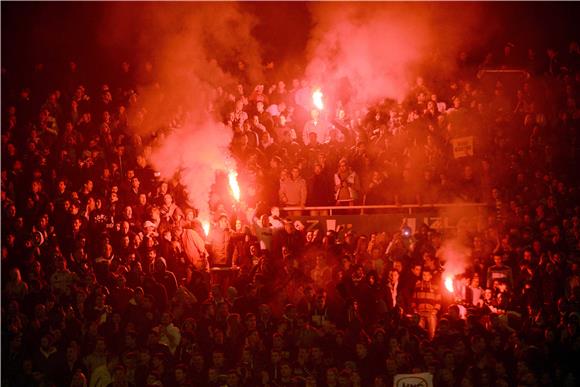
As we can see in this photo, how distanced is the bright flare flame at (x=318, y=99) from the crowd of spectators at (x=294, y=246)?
83 mm

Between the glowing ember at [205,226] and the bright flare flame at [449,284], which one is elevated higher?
the glowing ember at [205,226]

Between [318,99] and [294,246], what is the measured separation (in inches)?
57.3

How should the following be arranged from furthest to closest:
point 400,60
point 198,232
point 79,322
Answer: point 400,60, point 198,232, point 79,322

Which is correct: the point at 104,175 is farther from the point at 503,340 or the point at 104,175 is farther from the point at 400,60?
the point at 503,340

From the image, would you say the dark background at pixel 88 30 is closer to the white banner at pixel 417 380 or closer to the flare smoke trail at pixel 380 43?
the flare smoke trail at pixel 380 43

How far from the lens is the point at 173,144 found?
608 centimetres

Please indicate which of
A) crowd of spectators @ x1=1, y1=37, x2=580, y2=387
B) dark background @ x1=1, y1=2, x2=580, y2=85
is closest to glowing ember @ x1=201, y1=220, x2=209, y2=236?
crowd of spectators @ x1=1, y1=37, x2=580, y2=387

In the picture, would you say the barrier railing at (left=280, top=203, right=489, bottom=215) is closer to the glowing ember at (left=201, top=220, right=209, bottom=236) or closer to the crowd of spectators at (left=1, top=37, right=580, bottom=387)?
the crowd of spectators at (left=1, top=37, right=580, bottom=387)

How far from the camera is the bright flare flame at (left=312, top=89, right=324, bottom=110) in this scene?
6.27 metres

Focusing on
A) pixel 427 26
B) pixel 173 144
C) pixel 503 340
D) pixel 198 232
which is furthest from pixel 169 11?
pixel 503 340

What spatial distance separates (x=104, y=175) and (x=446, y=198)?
10.3 feet

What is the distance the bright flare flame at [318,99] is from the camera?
20.6ft

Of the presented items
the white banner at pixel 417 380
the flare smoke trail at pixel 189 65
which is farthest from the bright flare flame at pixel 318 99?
the white banner at pixel 417 380

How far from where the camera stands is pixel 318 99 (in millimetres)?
6277
